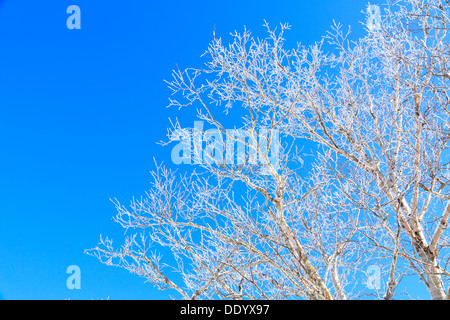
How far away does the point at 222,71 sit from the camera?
6086 mm

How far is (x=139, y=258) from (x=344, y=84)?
3.94 meters

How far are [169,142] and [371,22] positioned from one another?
3244mm

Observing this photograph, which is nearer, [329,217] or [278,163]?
[329,217]
